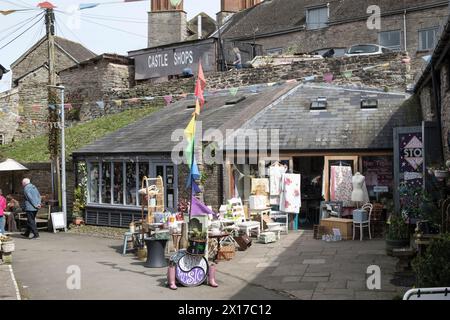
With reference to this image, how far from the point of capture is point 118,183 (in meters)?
17.6

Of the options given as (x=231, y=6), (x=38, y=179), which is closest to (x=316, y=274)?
(x=38, y=179)

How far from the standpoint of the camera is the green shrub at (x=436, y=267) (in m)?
6.29

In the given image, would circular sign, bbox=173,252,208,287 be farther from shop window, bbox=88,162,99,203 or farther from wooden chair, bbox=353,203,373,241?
shop window, bbox=88,162,99,203

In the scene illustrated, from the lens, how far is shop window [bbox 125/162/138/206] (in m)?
17.1

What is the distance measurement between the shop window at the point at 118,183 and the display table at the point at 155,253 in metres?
6.90

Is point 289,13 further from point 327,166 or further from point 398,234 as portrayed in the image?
point 398,234

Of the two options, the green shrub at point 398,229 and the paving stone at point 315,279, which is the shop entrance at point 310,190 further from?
the paving stone at point 315,279

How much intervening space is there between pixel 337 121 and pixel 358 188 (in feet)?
9.66

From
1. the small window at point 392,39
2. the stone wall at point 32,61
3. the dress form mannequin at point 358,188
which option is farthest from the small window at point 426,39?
the stone wall at point 32,61

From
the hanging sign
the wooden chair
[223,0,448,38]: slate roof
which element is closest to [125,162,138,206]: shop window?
the wooden chair

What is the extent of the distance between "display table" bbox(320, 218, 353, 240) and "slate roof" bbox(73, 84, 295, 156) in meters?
4.47

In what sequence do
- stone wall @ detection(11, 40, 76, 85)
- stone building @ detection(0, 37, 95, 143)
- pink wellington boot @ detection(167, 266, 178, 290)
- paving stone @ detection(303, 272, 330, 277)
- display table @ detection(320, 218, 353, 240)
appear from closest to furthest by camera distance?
pink wellington boot @ detection(167, 266, 178, 290) → paving stone @ detection(303, 272, 330, 277) → display table @ detection(320, 218, 353, 240) → stone building @ detection(0, 37, 95, 143) → stone wall @ detection(11, 40, 76, 85)

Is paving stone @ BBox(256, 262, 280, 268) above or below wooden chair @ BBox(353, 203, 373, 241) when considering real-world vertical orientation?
below
